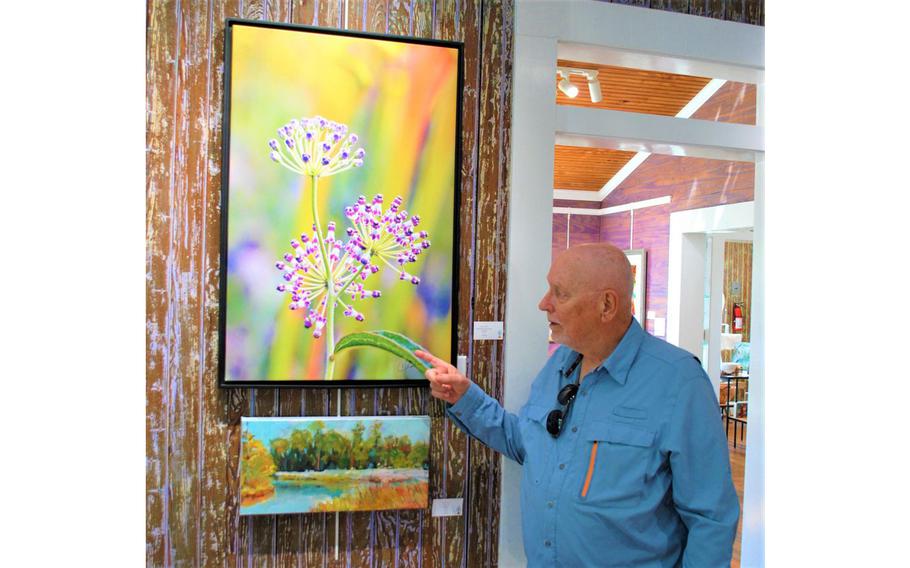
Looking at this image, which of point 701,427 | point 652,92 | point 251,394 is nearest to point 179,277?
point 251,394

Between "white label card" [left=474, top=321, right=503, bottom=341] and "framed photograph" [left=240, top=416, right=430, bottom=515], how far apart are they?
39 centimetres

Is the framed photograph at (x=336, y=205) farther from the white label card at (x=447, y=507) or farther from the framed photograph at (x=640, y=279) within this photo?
the framed photograph at (x=640, y=279)

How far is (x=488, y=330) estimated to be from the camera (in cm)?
276

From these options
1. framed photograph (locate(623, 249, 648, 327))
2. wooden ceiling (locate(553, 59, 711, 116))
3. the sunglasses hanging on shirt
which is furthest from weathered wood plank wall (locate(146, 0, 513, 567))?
framed photograph (locate(623, 249, 648, 327))

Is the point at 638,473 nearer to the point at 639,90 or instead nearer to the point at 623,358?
the point at 623,358

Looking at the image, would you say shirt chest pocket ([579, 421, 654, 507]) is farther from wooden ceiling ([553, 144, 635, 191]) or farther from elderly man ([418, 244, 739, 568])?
wooden ceiling ([553, 144, 635, 191])

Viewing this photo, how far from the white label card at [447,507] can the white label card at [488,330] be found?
0.66 meters

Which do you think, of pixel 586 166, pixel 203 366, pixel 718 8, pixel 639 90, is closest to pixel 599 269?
pixel 203 366

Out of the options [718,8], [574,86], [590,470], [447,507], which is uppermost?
[574,86]

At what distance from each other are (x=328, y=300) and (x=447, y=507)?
37.8 inches

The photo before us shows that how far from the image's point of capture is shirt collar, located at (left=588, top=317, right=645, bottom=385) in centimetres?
197

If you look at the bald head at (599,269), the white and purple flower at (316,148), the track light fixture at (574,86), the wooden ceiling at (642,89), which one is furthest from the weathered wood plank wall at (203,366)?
the wooden ceiling at (642,89)
